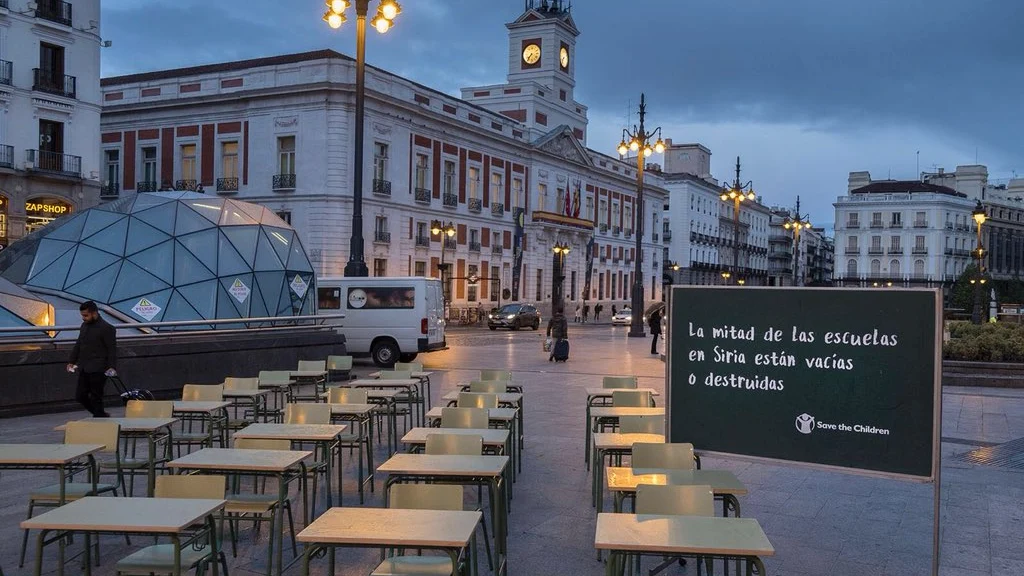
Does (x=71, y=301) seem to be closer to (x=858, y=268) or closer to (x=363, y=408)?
(x=363, y=408)

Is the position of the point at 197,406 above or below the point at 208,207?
below

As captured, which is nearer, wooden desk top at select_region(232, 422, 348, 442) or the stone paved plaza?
the stone paved plaza

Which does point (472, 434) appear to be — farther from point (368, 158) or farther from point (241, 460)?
point (368, 158)

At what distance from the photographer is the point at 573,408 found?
49.5 ft

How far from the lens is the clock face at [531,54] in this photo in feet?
230

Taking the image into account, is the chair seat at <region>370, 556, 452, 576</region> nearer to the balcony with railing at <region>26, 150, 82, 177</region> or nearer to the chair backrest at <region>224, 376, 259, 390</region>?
the chair backrest at <region>224, 376, 259, 390</region>

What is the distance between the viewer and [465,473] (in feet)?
21.3

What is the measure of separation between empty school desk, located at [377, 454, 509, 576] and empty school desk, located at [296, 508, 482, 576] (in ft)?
3.47

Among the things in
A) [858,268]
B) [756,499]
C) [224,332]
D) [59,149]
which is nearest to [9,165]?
[59,149]

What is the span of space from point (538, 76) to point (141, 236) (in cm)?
5287

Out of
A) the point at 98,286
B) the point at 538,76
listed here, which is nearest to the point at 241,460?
the point at 98,286

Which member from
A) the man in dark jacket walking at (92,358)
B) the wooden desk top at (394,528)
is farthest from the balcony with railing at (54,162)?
the wooden desk top at (394,528)

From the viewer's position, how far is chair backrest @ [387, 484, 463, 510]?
18.5ft

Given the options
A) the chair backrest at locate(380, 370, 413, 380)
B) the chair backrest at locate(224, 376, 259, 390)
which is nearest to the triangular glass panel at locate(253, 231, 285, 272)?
the chair backrest at locate(380, 370, 413, 380)
